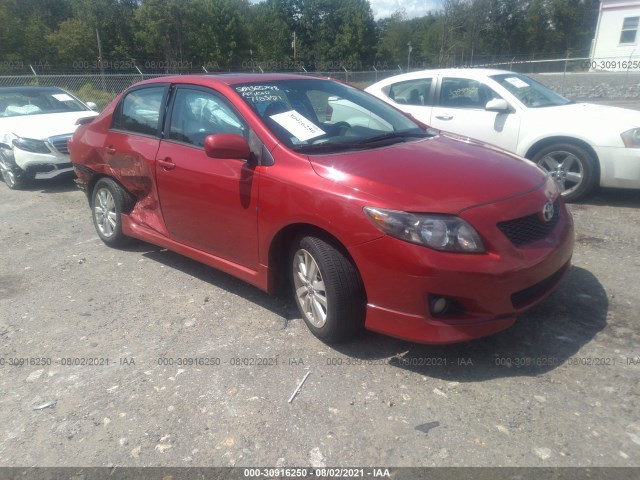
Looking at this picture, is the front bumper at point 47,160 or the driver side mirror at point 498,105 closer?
the driver side mirror at point 498,105

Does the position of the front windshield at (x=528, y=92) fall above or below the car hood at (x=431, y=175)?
above

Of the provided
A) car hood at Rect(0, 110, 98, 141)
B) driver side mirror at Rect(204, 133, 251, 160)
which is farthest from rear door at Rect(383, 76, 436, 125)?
car hood at Rect(0, 110, 98, 141)

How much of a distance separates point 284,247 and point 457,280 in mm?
1252

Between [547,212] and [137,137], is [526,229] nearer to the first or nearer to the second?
[547,212]

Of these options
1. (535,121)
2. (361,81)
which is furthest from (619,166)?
(361,81)

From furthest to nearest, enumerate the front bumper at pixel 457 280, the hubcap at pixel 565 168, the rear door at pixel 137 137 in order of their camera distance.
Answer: the hubcap at pixel 565 168 < the rear door at pixel 137 137 < the front bumper at pixel 457 280

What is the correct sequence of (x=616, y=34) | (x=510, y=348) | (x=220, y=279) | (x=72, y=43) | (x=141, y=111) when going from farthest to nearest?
(x=72, y=43) < (x=616, y=34) < (x=141, y=111) < (x=220, y=279) < (x=510, y=348)

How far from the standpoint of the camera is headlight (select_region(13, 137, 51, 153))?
25.8 ft

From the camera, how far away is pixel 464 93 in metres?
6.83

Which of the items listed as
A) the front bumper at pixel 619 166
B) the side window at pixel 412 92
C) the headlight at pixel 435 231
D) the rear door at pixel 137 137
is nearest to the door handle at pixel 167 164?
the rear door at pixel 137 137

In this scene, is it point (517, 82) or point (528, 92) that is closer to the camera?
point (528, 92)

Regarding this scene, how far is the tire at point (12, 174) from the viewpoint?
8094 millimetres

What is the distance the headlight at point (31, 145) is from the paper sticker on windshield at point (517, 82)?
6740 millimetres

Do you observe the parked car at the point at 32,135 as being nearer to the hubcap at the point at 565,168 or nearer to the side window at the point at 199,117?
the side window at the point at 199,117
